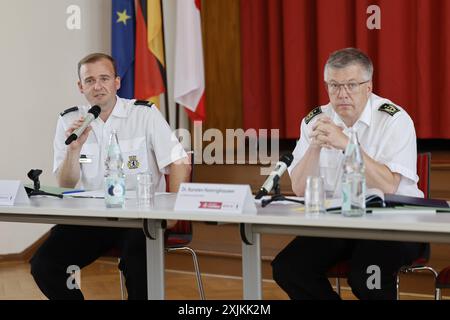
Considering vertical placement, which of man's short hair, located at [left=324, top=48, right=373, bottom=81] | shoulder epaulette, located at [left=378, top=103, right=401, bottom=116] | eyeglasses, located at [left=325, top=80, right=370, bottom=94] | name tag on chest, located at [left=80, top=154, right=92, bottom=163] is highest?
man's short hair, located at [left=324, top=48, right=373, bottom=81]

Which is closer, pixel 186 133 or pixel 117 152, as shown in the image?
pixel 117 152

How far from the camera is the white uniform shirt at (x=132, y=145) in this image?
3.26m

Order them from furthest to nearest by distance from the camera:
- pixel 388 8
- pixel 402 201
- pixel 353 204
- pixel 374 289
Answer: pixel 388 8, pixel 374 289, pixel 402 201, pixel 353 204

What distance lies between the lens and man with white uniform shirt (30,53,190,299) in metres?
3.00

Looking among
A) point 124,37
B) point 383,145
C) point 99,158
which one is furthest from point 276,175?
point 124,37

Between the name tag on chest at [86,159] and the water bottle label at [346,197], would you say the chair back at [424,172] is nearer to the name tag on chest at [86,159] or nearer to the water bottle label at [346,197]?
the water bottle label at [346,197]

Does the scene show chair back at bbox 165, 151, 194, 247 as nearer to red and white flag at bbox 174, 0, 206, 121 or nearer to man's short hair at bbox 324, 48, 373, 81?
man's short hair at bbox 324, 48, 373, 81

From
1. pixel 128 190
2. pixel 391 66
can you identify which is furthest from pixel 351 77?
pixel 391 66

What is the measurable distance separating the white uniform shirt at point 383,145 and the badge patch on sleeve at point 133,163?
73cm

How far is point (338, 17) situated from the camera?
4.96m

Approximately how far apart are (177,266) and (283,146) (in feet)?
3.83

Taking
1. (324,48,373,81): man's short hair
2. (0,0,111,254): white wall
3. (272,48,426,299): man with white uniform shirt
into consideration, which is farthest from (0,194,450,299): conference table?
(0,0,111,254): white wall

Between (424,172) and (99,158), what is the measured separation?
4.53ft

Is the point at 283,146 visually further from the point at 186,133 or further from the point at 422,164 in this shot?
the point at 422,164
